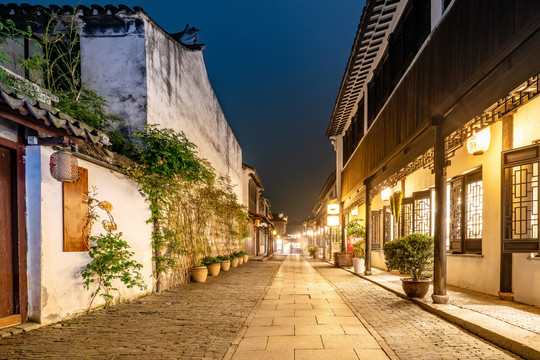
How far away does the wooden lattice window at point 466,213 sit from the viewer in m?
8.33

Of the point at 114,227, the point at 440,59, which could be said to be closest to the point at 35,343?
A: the point at 114,227

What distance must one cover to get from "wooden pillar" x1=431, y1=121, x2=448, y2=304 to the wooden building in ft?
0.06

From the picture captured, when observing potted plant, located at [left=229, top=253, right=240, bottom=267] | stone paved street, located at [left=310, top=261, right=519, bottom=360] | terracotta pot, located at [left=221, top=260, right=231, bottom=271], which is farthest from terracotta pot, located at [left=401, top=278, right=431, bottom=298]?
potted plant, located at [left=229, top=253, right=240, bottom=267]

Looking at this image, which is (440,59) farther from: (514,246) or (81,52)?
(81,52)

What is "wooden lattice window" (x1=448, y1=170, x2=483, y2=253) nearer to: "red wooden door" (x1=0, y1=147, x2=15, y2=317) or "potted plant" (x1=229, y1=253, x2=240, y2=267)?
"red wooden door" (x1=0, y1=147, x2=15, y2=317)

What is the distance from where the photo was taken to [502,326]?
15.3ft

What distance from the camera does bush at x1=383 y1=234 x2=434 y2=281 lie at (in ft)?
23.0

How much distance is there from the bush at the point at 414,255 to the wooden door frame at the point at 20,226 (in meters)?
6.83

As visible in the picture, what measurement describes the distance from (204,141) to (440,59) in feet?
33.4

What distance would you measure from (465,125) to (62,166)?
7219mm

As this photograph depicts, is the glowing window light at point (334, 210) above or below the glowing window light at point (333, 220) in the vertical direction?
above

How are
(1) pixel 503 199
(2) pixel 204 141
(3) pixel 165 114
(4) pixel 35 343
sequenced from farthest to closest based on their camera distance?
(2) pixel 204 141 → (3) pixel 165 114 → (1) pixel 503 199 → (4) pixel 35 343

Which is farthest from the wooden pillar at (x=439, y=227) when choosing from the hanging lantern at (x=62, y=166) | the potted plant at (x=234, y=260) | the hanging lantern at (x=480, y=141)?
the potted plant at (x=234, y=260)

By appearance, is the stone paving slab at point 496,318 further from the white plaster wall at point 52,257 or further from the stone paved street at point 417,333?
the white plaster wall at point 52,257
